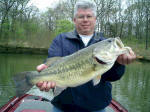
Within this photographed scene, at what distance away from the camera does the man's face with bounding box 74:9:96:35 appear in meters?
3.08

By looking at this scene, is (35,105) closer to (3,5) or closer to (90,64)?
(90,64)

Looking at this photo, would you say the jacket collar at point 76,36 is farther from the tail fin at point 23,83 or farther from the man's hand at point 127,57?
the tail fin at point 23,83

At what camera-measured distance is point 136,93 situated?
12.0 meters

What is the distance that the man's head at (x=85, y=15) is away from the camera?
121 inches

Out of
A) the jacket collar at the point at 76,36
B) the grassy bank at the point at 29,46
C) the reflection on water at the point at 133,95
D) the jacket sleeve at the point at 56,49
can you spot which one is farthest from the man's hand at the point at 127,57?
the grassy bank at the point at 29,46

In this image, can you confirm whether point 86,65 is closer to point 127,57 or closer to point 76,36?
point 127,57

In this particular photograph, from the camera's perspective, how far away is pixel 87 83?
10.1 feet

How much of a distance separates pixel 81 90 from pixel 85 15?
1.21m

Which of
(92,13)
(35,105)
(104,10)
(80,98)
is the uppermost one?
(104,10)

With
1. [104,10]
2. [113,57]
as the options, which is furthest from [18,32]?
[113,57]

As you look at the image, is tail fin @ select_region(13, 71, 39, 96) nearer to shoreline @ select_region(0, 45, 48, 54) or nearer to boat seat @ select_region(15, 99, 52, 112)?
boat seat @ select_region(15, 99, 52, 112)

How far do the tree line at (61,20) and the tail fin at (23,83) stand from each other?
3160 cm

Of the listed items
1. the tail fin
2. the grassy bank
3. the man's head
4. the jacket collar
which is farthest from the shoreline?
the tail fin

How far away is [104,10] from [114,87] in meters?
29.3
